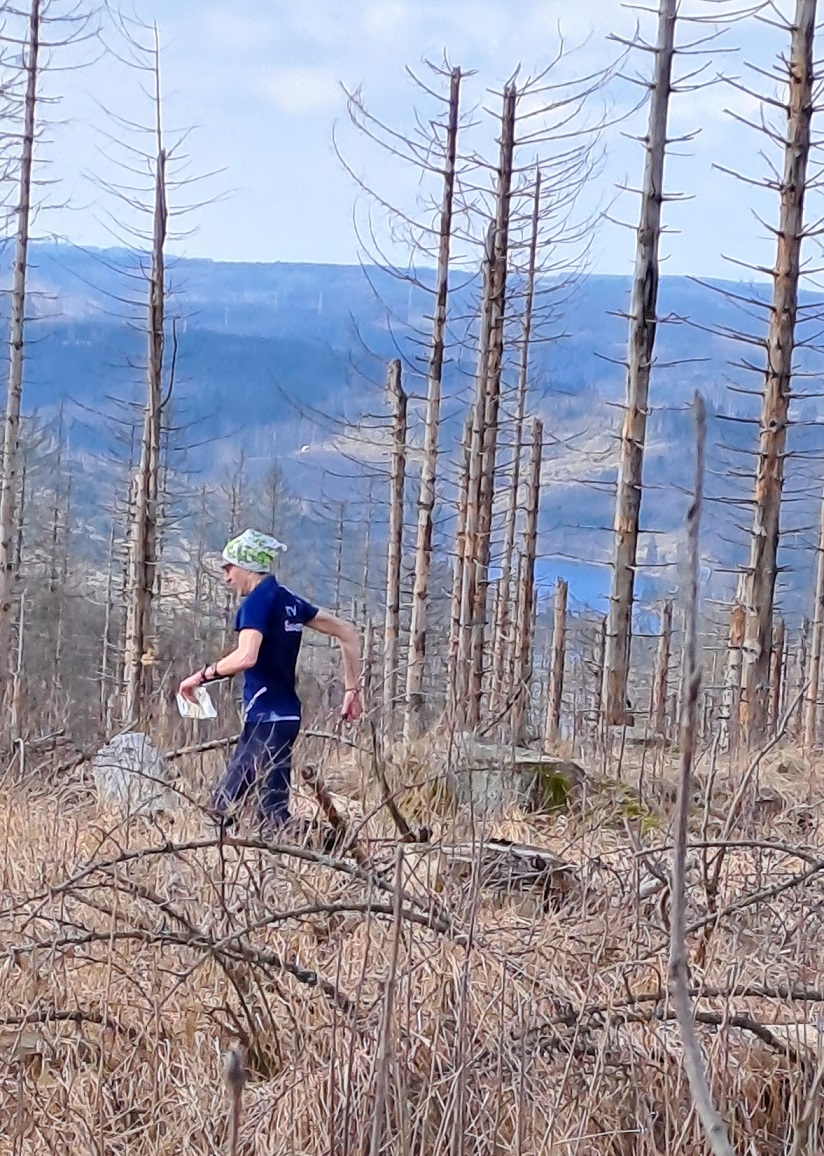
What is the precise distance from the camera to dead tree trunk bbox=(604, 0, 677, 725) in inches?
492

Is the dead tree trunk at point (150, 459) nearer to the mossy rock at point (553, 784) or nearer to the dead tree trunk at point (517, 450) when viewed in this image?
the dead tree trunk at point (517, 450)

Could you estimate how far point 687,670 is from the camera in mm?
924

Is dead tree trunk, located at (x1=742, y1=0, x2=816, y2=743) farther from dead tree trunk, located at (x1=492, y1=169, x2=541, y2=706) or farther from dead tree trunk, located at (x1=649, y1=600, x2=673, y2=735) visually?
dead tree trunk, located at (x1=492, y1=169, x2=541, y2=706)

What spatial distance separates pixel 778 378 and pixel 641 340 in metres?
1.48

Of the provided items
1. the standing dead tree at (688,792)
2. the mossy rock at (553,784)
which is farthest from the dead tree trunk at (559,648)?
the standing dead tree at (688,792)

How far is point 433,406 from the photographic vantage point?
16562 millimetres

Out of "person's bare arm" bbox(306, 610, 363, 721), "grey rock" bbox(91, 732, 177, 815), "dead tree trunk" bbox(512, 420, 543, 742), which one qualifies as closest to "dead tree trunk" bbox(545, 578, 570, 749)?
"dead tree trunk" bbox(512, 420, 543, 742)

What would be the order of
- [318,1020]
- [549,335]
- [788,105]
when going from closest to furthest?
1. [318,1020]
2. [788,105]
3. [549,335]

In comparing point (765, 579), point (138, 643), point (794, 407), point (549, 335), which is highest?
point (549, 335)

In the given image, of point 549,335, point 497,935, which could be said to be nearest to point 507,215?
point 549,335

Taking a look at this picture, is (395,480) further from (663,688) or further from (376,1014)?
(376,1014)

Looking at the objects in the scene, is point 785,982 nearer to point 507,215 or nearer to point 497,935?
point 497,935

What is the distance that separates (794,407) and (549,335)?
27.7 feet

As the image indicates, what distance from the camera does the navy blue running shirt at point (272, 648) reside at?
18.5ft
